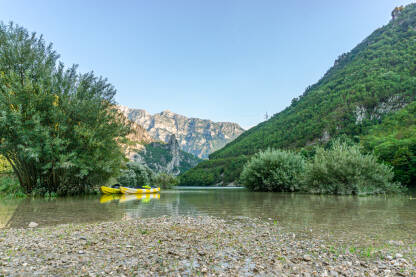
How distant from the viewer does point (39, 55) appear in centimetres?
2448

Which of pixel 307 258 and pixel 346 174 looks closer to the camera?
pixel 307 258

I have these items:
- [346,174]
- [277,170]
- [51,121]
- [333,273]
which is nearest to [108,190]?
[51,121]

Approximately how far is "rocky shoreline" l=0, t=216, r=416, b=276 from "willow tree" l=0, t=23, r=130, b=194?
15677mm

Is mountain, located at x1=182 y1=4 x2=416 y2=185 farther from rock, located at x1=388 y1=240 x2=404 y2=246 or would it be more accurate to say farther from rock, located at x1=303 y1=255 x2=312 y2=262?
rock, located at x1=303 y1=255 x2=312 y2=262

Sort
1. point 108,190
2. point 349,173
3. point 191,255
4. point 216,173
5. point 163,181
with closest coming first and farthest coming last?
point 191,255, point 349,173, point 108,190, point 163,181, point 216,173

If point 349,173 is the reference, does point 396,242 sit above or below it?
below

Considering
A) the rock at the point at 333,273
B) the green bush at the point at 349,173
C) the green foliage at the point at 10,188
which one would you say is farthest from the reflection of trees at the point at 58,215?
the green bush at the point at 349,173

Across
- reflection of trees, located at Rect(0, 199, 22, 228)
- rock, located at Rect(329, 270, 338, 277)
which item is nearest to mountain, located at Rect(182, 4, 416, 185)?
reflection of trees, located at Rect(0, 199, 22, 228)

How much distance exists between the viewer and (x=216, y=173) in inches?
5212

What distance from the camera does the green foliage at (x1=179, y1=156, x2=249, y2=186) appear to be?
120 metres

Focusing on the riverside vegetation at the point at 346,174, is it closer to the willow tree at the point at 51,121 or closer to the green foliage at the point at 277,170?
the green foliage at the point at 277,170

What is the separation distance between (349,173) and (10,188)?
34.1 metres

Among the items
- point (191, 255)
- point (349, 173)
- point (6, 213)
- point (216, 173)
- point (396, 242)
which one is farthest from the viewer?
point (216, 173)

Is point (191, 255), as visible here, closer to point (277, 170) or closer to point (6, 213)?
point (6, 213)
